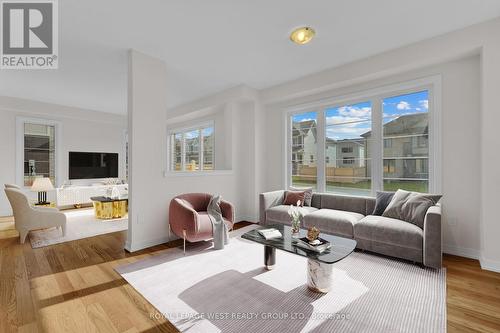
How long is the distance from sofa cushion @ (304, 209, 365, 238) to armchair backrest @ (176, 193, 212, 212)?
1681 mm

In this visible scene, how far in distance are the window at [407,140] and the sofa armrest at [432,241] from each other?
1.01 metres

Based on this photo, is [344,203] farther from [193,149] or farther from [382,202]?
[193,149]

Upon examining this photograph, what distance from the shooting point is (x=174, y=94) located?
17.7ft

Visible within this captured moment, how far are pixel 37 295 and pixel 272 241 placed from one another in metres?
2.30

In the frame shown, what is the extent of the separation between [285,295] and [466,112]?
3.29 meters

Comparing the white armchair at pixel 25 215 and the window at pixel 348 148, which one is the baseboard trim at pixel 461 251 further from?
the white armchair at pixel 25 215

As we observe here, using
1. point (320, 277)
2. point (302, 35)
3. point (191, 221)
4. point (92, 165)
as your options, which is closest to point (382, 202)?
point (320, 277)

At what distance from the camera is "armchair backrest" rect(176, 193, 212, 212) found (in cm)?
381

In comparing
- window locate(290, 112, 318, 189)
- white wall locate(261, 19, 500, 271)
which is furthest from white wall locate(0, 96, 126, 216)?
white wall locate(261, 19, 500, 271)

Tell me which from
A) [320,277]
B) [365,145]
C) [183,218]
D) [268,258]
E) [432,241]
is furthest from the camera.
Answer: [365,145]

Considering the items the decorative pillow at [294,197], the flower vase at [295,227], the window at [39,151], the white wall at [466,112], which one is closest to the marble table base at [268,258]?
the flower vase at [295,227]

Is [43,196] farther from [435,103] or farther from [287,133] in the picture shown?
[435,103]

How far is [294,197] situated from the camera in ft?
14.1

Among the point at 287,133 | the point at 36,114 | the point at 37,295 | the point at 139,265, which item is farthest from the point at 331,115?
the point at 36,114
